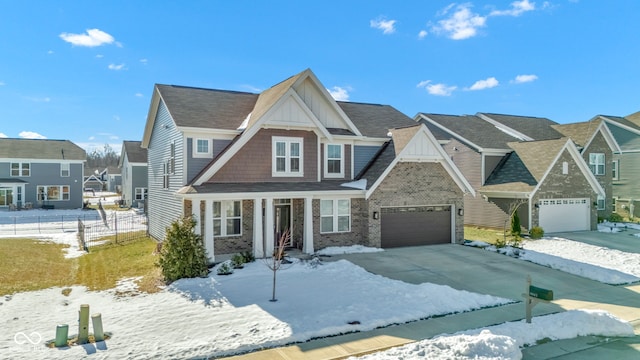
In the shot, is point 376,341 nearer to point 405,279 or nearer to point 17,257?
point 405,279

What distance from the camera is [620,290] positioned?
1370 centimetres

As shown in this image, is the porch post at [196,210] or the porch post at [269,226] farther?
the porch post at [269,226]

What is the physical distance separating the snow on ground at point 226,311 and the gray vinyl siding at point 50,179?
33.5 meters

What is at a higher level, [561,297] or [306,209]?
[306,209]

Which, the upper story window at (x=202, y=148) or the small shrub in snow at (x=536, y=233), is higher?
the upper story window at (x=202, y=148)

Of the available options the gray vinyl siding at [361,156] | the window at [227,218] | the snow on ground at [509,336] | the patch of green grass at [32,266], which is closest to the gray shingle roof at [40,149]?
the patch of green grass at [32,266]

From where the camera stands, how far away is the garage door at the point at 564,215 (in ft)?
83.1

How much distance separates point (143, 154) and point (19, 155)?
1120 centimetres

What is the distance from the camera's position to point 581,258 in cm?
1838

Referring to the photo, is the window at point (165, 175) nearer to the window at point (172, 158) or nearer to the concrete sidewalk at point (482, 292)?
the window at point (172, 158)

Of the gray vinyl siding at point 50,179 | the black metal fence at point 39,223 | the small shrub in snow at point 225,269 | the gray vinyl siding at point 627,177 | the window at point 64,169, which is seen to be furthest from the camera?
the window at point 64,169

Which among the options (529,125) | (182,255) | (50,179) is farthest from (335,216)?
(50,179)

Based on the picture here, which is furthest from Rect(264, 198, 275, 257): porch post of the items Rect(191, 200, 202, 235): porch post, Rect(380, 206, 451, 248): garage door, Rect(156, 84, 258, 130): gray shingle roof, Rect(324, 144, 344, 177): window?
Rect(380, 206, 451, 248): garage door

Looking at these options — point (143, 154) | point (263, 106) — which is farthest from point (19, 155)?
point (263, 106)
